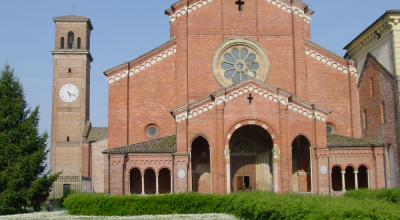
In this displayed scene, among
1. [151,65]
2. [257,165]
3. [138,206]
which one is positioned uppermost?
[151,65]

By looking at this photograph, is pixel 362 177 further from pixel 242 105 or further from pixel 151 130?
pixel 151 130

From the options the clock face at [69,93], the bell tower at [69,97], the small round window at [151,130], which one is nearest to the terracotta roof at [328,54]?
the small round window at [151,130]

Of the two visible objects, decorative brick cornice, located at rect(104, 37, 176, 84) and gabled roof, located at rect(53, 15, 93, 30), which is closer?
decorative brick cornice, located at rect(104, 37, 176, 84)

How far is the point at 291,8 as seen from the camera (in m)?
33.8

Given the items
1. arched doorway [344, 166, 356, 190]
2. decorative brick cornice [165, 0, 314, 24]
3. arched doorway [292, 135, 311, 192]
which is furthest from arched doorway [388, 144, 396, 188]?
decorative brick cornice [165, 0, 314, 24]

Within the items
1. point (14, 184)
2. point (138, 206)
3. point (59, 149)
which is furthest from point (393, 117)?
point (59, 149)

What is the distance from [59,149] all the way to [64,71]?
28.7 feet

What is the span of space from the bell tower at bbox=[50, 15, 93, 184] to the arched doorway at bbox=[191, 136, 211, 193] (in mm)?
22025

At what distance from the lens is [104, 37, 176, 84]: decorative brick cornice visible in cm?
3253

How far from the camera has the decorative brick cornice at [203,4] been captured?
3334 cm

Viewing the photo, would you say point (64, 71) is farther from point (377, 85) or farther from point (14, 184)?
point (377, 85)

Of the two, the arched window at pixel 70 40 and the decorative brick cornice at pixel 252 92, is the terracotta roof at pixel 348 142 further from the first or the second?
the arched window at pixel 70 40

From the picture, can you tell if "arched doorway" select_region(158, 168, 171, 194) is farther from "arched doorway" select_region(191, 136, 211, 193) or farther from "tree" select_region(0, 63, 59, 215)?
"tree" select_region(0, 63, 59, 215)

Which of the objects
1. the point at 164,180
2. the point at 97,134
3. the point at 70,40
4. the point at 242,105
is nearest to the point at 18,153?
the point at 164,180
